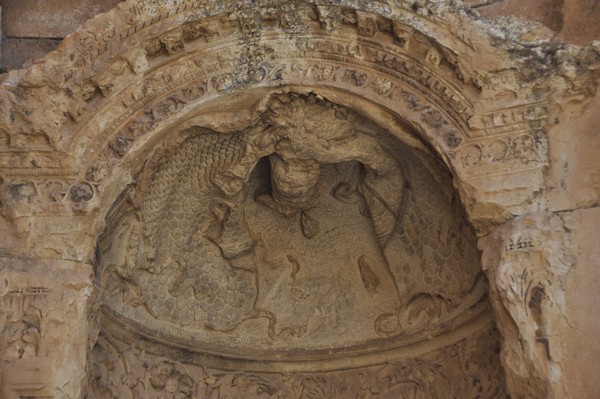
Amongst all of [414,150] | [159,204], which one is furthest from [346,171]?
[159,204]

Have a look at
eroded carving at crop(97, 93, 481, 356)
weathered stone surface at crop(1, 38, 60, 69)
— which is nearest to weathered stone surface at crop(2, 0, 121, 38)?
weathered stone surface at crop(1, 38, 60, 69)

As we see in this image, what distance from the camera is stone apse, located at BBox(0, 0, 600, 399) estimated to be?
591 centimetres

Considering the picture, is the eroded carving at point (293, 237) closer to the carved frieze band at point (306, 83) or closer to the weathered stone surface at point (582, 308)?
the carved frieze band at point (306, 83)

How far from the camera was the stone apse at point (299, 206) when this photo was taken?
591 centimetres

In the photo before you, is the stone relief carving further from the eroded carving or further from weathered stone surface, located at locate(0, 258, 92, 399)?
weathered stone surface, located at locate(0, 258, 92, 399)

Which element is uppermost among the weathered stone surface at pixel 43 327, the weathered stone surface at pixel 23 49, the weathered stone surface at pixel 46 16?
the weathered stone surface at pixel 46 16

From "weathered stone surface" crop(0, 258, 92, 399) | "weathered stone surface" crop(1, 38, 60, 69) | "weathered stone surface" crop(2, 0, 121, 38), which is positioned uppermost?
"weathered stone surface" crop(2, 0, 121, 38)

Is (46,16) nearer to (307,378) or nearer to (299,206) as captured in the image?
(299,206)

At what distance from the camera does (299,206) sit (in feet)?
23.3

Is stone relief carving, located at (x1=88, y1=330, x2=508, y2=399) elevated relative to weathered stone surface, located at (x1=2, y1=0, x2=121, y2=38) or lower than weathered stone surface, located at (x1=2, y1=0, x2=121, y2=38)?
lower

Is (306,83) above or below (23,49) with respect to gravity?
below

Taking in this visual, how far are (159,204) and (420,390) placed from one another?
6.45 ft

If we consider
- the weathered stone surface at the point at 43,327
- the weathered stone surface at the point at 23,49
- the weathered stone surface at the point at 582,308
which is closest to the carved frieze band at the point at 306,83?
the weathered stone surface at the point at 43,327

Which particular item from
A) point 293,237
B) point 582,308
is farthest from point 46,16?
point 582,308
